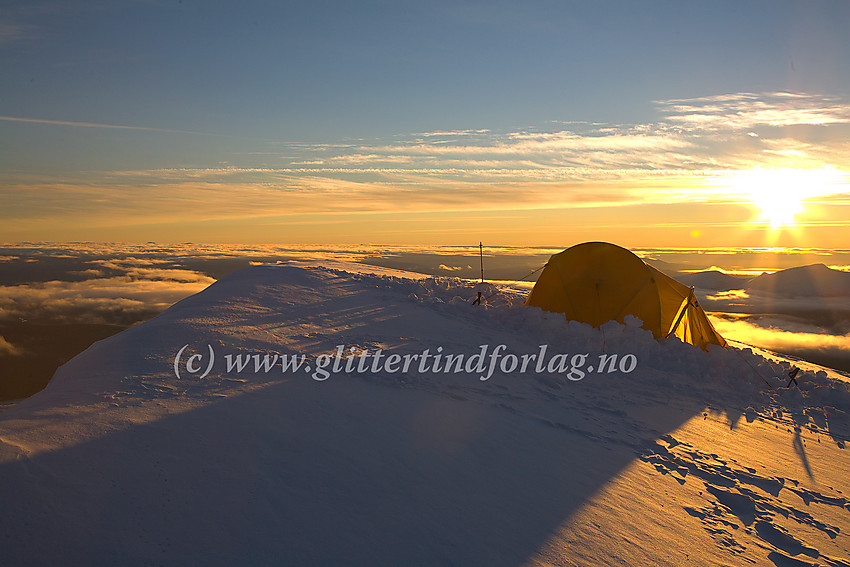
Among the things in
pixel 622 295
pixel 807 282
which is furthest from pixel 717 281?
pixel 622 295

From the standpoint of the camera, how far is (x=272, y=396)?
657 centimetres

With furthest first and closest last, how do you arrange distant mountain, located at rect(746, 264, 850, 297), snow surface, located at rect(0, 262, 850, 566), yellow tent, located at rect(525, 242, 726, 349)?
distant mountain, located at rect(746, 264, 850, 297), yellow tent, located at rect(525, 242, 726, 349), snow surface, located at rect(0, 262, 850, 566)

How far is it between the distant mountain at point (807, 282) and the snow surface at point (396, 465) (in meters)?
168

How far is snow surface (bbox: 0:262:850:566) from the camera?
12.4 ft

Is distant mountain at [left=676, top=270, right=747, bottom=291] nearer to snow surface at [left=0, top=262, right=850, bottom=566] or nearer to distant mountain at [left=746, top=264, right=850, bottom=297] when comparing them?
distant mountain at [left=746, top=264, right=850, bottom=297]

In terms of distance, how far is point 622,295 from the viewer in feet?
42.0

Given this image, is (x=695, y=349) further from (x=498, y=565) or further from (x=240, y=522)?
(x=240, y=522)

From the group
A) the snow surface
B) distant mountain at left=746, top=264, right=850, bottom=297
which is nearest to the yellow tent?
the snow surface

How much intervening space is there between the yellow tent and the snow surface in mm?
2608

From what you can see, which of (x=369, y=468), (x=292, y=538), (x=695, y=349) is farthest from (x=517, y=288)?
(x=292, y=538)

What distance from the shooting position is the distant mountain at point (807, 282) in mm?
145000

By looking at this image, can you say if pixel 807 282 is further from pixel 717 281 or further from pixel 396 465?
pixel 396 465

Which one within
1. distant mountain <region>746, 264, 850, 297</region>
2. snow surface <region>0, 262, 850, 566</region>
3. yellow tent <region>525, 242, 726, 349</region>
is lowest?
snow surface <region>0, 262, 850, 566</region>

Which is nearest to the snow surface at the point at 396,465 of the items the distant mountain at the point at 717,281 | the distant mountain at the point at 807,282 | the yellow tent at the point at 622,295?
the yellow tent at the point at 622,295
